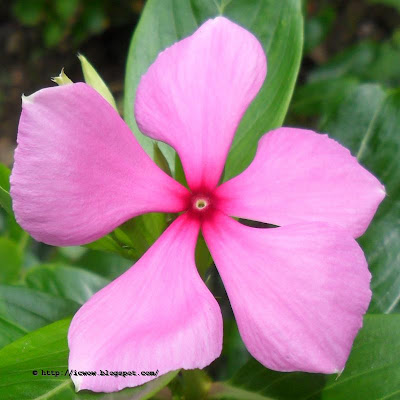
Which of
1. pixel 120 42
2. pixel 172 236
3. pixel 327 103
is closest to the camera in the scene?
pixel 172 236

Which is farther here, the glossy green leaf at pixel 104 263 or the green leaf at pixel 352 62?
the green leaf at pixel 352 62

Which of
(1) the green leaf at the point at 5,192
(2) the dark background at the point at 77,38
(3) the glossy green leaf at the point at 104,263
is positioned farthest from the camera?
(2) the dark background at the point at 77,38

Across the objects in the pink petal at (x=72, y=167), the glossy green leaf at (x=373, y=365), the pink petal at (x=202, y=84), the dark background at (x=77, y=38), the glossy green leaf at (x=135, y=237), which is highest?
the pink petal at (x=202, y=84)

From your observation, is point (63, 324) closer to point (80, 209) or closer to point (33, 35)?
point (80, 209)

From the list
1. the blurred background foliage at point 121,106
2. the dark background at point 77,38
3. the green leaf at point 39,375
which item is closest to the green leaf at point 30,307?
the blurred background foliage at point 121,106

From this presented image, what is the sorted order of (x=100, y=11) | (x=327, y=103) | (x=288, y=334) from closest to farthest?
(x=288, y=334) → (x=327, y=103) → (x=100, y=11)

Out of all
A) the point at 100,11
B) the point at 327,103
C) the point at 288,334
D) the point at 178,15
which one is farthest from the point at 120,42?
the point at 288,334

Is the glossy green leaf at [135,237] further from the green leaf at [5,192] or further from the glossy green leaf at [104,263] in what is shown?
the glossy green leaf at [104,263]
